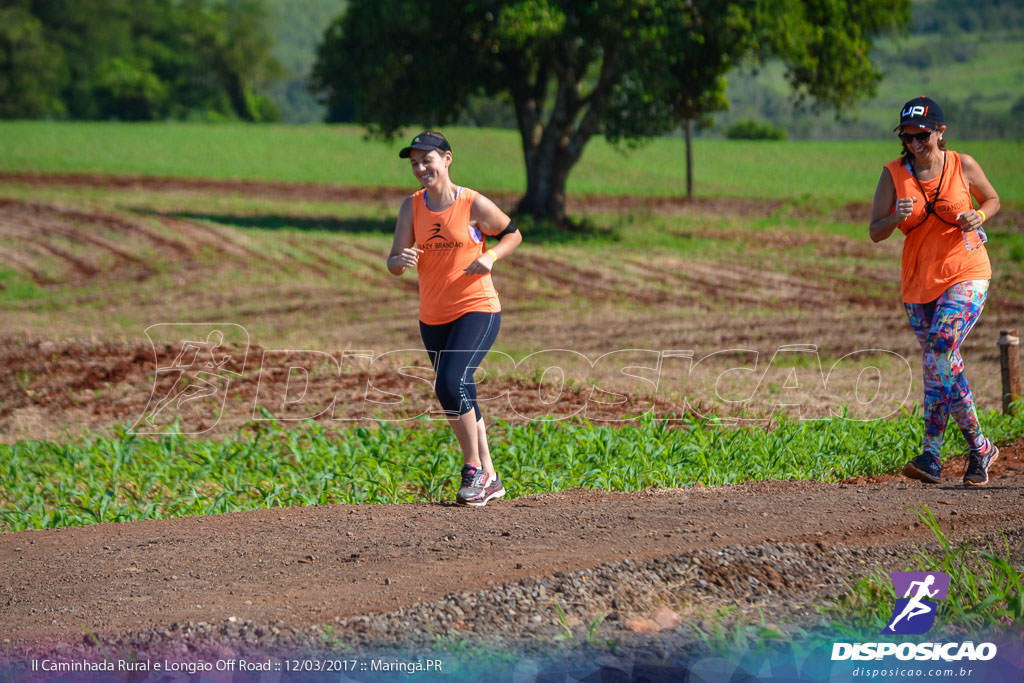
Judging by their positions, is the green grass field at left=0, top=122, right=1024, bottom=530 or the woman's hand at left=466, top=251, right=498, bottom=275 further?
the green grass field at left=0, top=122, right=1024, bottom=530

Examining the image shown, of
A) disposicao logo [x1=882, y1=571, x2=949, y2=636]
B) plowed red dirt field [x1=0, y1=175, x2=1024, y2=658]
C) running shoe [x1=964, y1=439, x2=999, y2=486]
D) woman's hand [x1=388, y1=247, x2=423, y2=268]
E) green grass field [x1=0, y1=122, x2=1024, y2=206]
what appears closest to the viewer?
disposicao logo [x1=882, y1=571, x2=949, y2=636]

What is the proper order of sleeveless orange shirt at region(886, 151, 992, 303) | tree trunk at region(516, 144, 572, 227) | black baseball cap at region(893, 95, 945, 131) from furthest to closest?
tree trunk at region(516, 144, 572, 227)
sleeveless orange shirt at region(886, 151, 992, 303)
black baseball cap at region(893, 95, 945, 131)

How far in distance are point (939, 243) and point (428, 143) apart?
277cm

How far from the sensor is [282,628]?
3971 mm

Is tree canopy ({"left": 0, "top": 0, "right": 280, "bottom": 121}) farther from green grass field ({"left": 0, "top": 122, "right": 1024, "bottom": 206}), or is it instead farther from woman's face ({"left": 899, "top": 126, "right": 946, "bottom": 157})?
woman's face ({"left": 899, "top": 126, "right": 946, "bottom": 157})

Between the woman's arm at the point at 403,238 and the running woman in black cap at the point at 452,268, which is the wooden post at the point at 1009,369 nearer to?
the running woman in black cap at the point at 452,268

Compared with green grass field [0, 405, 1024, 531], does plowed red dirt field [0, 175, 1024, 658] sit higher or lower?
higher

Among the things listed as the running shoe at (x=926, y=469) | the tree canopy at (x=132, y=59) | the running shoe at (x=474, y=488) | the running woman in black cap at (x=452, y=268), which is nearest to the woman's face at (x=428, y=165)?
the running woman in black cap at (x=452, y=268)

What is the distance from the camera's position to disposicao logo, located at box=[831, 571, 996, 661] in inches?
147

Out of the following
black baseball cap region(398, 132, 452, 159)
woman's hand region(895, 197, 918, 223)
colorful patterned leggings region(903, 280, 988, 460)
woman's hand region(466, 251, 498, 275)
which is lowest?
colorful patterned leggings region(903, 280, 988, 460)

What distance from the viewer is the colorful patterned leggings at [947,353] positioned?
557 centimetres

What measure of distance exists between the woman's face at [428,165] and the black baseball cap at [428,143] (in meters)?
0.02

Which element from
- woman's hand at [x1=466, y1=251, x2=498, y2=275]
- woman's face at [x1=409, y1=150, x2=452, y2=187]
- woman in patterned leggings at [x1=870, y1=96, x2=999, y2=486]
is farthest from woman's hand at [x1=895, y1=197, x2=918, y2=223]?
woman's face at [x1=409, y1=150, x2=452, y2=187]

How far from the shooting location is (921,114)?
5.45 m
